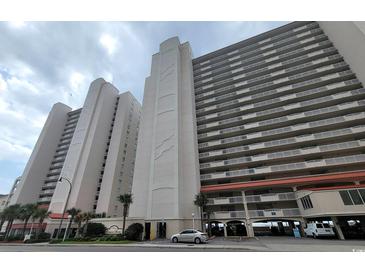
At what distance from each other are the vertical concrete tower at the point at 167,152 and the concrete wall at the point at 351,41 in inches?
1161

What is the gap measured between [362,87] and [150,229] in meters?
44.7

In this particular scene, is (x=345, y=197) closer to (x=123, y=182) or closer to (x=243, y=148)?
(x=243, y=148)

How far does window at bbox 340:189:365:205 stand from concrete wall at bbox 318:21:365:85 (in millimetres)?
22384

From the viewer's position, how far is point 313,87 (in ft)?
119

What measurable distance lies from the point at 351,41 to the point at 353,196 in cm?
2753

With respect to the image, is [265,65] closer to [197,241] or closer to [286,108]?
[286,108]

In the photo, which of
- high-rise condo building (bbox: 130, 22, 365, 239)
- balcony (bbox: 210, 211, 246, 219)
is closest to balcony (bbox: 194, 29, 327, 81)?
high-rise condo building (bbox: 130, 22, 365, 239)

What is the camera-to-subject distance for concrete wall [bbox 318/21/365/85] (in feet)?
90.8

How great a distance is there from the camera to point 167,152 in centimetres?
3388

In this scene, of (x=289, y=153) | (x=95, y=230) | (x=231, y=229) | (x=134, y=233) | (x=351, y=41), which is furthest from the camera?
(x=289, y=153)

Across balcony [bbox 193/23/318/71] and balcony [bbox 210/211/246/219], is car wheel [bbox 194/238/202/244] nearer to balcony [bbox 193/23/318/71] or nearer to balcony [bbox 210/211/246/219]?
Answer: balcony [bbox 210/211/246/219]

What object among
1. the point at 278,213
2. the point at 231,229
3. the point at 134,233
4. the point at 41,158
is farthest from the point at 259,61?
the point at 41,158

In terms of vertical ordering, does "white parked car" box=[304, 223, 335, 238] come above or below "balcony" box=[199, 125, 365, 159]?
below

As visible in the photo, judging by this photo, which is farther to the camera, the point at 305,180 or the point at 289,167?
the point at 289,167
